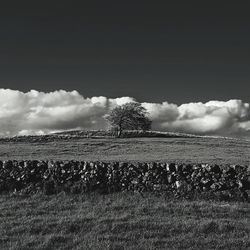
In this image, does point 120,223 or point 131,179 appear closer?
point 120,223

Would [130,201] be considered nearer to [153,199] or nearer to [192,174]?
[153,199]

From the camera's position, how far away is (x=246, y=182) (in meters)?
18.1

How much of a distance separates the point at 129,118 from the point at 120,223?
90.0 meters

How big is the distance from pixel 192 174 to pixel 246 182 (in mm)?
2170

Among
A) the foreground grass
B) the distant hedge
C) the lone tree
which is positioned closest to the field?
the foreground grass

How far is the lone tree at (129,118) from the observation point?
337 ft

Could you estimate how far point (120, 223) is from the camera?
14148 millimetres

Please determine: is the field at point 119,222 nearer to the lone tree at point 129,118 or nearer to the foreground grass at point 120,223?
the foreground grass at point 120,223

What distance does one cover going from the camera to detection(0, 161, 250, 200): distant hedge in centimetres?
1831

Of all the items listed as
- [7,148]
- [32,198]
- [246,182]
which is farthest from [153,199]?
[7,148]

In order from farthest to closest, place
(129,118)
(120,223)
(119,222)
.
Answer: (129,118) → (119,222) → (120,223)

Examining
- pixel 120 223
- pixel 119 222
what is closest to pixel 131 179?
pixel 119 222

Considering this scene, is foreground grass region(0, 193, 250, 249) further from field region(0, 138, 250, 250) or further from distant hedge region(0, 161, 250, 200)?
distant hedge region(0, 161, 250, 200)

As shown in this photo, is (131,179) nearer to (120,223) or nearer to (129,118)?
(120,223)
